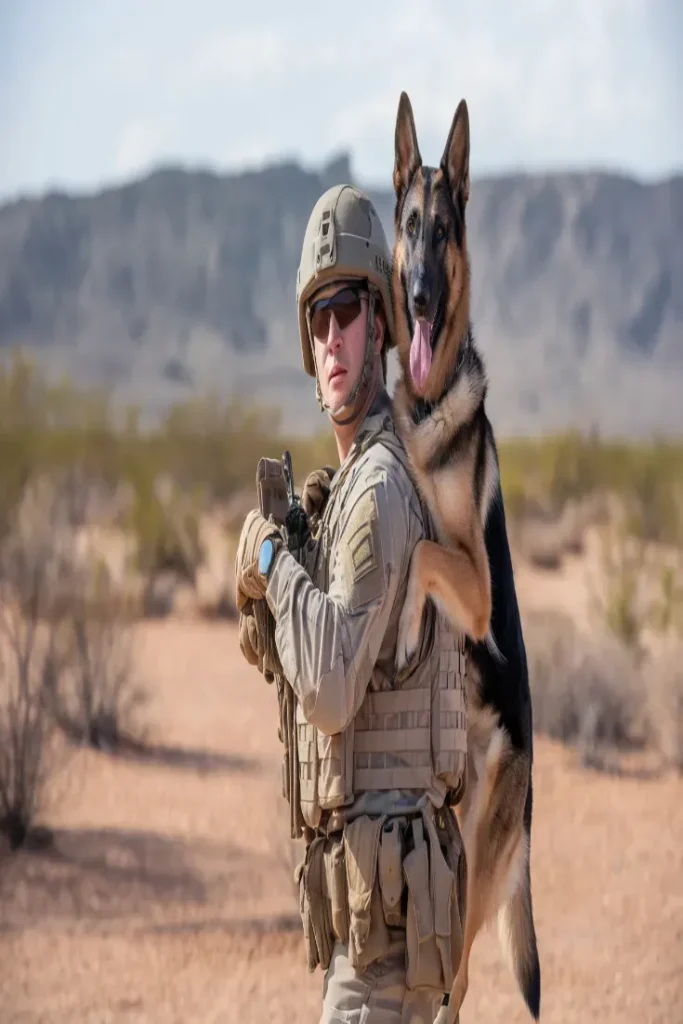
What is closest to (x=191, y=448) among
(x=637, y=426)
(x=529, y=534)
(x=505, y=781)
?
(x=529, y=534)

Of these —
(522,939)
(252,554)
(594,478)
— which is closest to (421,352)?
(252,554)

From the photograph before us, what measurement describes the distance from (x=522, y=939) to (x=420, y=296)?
1.83m

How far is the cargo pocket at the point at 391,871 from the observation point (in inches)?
104

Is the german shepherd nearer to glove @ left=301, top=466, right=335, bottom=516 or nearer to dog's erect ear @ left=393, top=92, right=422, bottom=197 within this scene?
dog's erect ear @ left=393, top=92, right=422, bottom=197

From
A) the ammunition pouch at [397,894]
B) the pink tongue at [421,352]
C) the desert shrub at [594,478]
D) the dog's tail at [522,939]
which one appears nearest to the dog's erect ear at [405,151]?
the pink tongue at [421,352]

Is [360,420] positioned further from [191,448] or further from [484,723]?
[191,448]

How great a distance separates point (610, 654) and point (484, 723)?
26.8 feet

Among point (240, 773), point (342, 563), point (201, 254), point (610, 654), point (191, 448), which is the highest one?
point (201, 254)

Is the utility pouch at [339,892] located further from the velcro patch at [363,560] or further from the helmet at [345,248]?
the helmet at [345,248]

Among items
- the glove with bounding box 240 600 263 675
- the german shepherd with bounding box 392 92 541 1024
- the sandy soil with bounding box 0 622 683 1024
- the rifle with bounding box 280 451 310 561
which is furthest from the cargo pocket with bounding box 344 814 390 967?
the sandy soil with bounding box 0 622 683 1024

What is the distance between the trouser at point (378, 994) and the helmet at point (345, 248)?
1294 mm

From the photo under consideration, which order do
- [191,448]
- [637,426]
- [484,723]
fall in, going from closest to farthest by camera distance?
[484,723] → [191,448] → [637,426]

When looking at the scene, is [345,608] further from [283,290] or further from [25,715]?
[283,290]

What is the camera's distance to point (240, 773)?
10.3m
